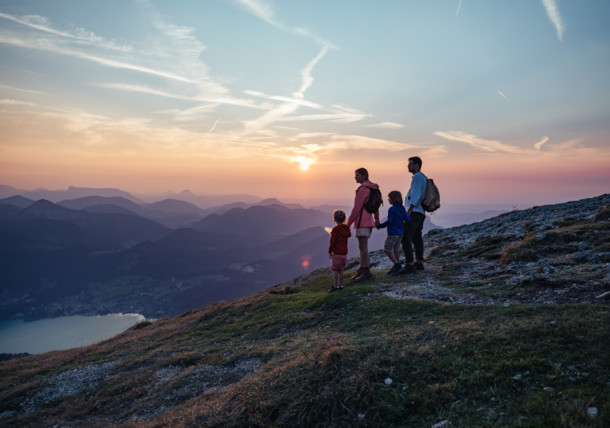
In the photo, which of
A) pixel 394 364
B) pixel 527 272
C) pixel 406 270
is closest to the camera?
pixel 394 364

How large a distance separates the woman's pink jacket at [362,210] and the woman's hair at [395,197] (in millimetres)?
968

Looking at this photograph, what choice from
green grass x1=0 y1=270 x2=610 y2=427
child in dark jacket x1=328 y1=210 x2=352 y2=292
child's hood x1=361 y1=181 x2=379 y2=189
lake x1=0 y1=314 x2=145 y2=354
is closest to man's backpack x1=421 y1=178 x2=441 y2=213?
child's hood x1=361 y1=181 x2=379 y2=189

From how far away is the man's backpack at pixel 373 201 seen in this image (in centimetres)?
1331

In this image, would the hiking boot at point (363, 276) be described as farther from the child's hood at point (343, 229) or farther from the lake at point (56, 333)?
the lake at point (56, 333)

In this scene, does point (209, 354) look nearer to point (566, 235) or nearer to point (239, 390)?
point (239, 390)

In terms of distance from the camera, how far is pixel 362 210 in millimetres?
13430

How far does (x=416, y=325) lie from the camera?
26.5 feet

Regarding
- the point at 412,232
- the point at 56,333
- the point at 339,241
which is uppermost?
the point at 412,232

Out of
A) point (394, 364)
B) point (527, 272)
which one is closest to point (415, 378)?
point (394, 364)

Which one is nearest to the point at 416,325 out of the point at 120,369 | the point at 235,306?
the point at 120,369

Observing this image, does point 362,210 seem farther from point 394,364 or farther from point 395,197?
point 394,364

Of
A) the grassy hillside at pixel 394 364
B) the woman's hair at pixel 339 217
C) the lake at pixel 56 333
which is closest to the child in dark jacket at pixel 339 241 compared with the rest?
the woman's hair at pixel 339 217

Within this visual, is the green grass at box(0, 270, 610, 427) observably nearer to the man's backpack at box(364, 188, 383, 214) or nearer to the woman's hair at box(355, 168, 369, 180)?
the man's backpack at box(364, 188, 383, 214)

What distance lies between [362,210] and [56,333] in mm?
224362
